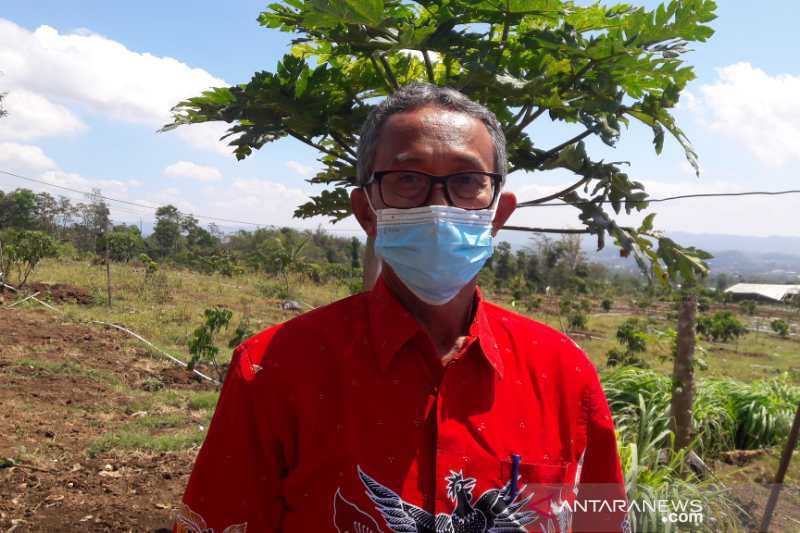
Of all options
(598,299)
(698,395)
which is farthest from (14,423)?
(598,299)

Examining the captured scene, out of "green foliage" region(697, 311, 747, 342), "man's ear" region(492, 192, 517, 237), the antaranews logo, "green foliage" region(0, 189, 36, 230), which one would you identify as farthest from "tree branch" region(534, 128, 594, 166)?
"green foliage" region(0, 189, 36, 230)

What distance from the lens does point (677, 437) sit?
4.82 m

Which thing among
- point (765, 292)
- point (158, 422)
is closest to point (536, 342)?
point (158, 422)

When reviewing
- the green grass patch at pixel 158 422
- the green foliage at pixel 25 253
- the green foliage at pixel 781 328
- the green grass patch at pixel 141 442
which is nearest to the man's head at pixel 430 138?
the green grass patch at pixel 141 442

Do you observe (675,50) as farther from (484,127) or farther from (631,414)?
(631,414)

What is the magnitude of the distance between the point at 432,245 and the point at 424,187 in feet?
0.44

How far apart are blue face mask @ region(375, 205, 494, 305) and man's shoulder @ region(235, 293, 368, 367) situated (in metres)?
0.15

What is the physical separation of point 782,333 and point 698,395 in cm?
2259

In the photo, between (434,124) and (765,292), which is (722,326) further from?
(765,292)

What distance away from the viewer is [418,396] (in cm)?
132

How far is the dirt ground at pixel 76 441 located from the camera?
3.55 metres

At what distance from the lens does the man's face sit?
138 centimetres

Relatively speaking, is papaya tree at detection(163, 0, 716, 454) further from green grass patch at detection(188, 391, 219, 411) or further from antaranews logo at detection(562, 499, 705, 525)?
green grass patch at detection(188, 391, 219, 411)

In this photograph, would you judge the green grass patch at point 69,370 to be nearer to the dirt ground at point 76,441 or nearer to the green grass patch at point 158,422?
the dirt ground at point 76,441
